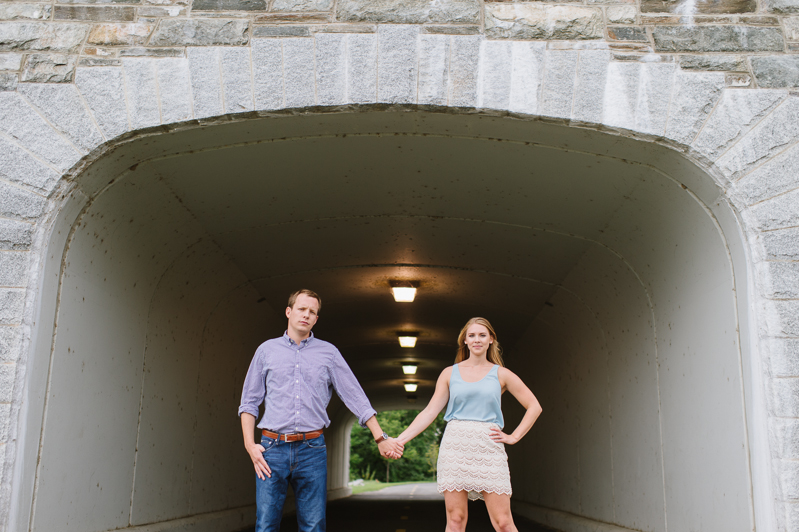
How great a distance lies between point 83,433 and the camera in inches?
204

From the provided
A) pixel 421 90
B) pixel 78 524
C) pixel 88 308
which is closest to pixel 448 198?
pixel 421 90

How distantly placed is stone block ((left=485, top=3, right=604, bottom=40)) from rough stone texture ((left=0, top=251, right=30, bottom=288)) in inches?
132

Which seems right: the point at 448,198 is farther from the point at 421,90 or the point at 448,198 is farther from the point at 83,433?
the point at 83,433

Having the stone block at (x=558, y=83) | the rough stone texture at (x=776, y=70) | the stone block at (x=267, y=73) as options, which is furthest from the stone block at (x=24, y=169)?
the rough stone texture at (x=776, y=70)

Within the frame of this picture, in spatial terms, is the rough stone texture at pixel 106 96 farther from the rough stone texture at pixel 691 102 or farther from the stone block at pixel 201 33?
the rough stone texture at pixel 691 102

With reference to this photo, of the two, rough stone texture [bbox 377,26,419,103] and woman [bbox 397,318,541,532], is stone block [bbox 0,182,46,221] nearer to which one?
rough stone texture [bbox 377,26,419,103]

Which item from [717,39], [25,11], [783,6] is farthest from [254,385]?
[783,6]

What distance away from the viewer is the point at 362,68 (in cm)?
475

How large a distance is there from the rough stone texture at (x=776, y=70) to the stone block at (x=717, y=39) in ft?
0.28

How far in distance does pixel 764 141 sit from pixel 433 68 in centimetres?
221

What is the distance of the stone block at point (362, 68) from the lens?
4.71 meters

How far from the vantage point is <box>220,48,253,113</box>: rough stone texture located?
4.70 metres

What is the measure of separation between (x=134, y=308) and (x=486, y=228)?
134 inches

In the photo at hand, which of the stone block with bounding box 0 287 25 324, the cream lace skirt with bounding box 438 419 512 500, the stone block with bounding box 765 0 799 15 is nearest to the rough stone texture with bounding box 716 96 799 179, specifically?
the stone block with bounding box 765 0 799 15
